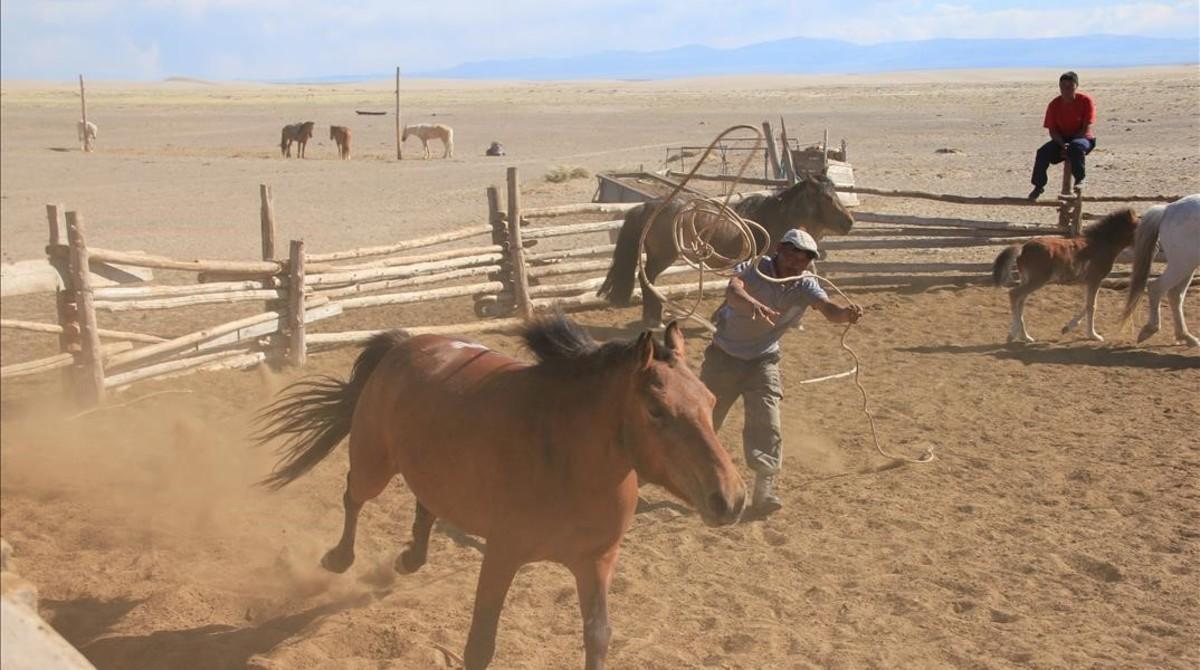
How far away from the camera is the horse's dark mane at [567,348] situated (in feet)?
13.1

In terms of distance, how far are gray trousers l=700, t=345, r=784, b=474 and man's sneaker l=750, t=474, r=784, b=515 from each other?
87 mm

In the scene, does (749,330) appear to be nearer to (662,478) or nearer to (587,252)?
(662,478)

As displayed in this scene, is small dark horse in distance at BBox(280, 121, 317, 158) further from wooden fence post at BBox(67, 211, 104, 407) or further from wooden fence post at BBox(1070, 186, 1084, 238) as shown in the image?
wooden fence post at BBox(67, 211, 104, 407)

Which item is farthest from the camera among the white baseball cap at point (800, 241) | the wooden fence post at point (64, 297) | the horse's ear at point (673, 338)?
the wooden fence post at point (64, 297)

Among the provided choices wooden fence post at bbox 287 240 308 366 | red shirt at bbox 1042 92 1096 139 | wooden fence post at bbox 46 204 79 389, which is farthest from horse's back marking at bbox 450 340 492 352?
red shirt at bbox 1042 92 1096 139

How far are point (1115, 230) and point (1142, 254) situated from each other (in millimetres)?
674

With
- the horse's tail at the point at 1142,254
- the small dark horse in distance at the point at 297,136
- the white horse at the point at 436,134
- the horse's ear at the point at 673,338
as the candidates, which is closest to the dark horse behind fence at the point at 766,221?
the horse's tail at the point at 1142,254

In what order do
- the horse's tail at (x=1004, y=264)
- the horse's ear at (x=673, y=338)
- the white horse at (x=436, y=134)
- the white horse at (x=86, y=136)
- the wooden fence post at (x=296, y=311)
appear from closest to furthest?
the horse's ear at (x=673, y=338) < the wooden fence post at (x=296, y=311) < the horse's tail at (x=1004, y=264) < the white horse at (x=86, y=136) < the white horse at (x=436, y=134)

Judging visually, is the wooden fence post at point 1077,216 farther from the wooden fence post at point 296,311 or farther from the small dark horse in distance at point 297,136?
the small dark horse in distance at point 297,136

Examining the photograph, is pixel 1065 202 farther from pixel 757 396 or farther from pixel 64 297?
pixel 64 297

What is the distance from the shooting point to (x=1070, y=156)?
13.3 meters

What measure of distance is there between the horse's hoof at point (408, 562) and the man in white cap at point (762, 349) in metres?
1.93

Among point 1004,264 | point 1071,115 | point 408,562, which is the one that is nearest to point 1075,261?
point 1004,264

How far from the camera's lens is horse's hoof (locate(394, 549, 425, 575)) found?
204 inches
